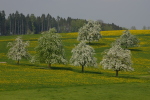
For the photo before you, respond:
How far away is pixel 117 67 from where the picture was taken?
165 ft

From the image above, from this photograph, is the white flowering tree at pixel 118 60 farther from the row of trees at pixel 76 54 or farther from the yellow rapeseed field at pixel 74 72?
the yellow rapeseed field at pixel 74 72

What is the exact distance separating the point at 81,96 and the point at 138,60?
171 feet

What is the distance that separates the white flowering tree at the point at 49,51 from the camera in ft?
200

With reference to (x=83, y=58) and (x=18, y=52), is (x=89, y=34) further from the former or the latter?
(x=83, y=58)

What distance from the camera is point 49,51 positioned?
206ft

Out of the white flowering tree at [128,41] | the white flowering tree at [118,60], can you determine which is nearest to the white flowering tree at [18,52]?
the white flowering tree at [118,60]

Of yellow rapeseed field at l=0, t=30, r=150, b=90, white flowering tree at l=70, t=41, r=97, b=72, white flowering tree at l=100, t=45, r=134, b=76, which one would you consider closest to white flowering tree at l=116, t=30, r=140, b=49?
yellow rapeseed field at l=0, t=30, r=150, b=90

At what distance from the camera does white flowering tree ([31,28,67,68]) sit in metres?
61.1

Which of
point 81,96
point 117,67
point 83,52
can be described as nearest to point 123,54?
point 117,67

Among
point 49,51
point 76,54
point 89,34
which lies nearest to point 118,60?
point 76,54

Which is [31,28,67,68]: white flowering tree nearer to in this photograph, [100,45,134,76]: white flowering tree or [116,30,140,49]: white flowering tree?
[100,45,134,76]: white flowering tree

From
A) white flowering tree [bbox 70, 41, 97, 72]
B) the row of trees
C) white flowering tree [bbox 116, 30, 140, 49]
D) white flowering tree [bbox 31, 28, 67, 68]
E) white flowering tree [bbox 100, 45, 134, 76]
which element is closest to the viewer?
white flowering tree [bbox 100, 45, 134, 76]

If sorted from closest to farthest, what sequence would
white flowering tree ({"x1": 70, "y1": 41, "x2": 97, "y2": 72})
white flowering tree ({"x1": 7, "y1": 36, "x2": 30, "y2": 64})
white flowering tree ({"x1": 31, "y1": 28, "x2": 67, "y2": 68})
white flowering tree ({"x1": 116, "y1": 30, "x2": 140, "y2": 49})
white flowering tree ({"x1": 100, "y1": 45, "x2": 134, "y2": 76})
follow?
white flowering tree ({"x1": 100, "y1": 45, "x2": 134, "y2": 76}) → white flowering tree ({"x1": 70, "y1": 41, "x2": 97, "y2": 72}) → white flowering tree ({"x1": 31, "y1": 28, "x2": 67, "y2": 68}) → white flowering tree ({"x1": 7, "y1": 36, "x2": 30, "y2": 64}) → white flowering tree ({"x1": 116, "y1": 30, "x2": 140, "y2": 49})

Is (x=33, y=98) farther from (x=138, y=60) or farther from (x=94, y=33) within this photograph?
(x=94, y=33)
